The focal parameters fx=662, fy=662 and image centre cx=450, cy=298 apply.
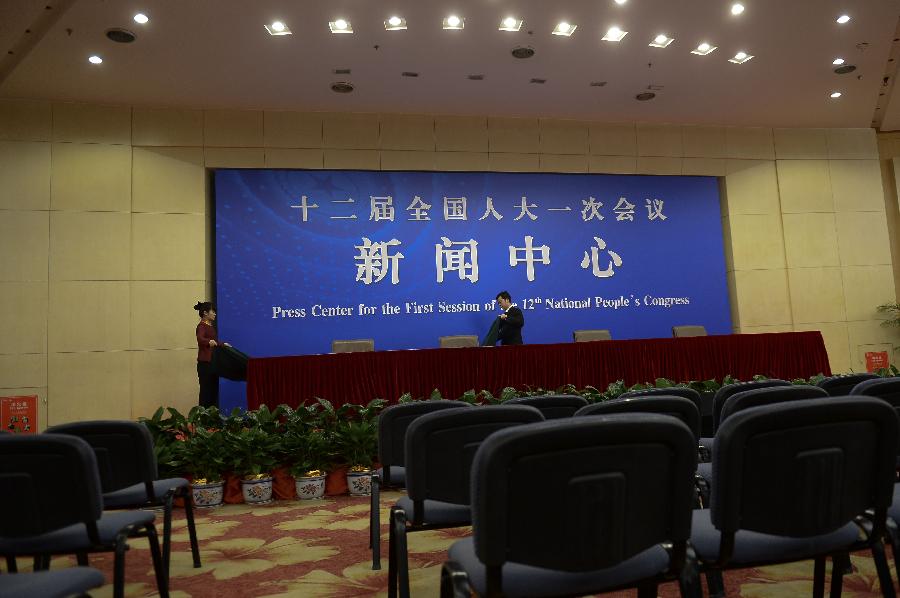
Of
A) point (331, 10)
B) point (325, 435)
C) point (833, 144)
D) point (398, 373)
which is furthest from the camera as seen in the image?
point (833, 144)

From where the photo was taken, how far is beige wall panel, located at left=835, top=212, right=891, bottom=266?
9.91 metres

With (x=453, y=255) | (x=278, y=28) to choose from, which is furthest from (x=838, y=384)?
(x=453, y=255)

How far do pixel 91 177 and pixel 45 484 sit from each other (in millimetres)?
7375

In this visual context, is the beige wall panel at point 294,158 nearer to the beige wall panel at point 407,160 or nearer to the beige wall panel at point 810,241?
the beige wall panel at point 407,160

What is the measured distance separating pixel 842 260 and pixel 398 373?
7768mm

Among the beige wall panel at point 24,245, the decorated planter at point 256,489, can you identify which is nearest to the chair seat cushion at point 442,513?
the decorated planter at point 256,489

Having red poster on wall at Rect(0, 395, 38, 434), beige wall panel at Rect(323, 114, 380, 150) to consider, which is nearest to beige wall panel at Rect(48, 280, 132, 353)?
red poster on wall at Rect(0, 395, 38, 434)

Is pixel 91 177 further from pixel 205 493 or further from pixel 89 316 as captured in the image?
pixel 205 493

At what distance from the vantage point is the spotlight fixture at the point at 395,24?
6596 mm

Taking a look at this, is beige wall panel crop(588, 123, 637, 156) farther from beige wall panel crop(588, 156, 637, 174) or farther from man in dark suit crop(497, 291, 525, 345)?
man in dark suit crop(497, 291, 525, 345)

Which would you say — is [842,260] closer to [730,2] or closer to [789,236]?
[789,236]

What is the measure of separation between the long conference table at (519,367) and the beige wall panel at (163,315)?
3091mm

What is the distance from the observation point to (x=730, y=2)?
6609mm

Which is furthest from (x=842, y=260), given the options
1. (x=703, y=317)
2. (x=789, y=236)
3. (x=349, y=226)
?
(x=349, y=226)
